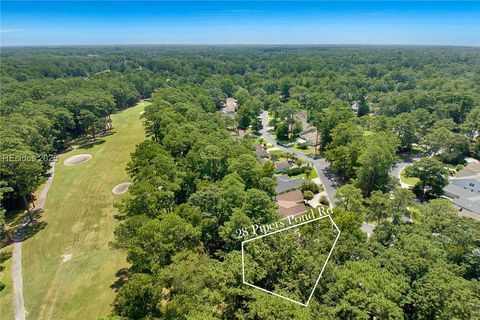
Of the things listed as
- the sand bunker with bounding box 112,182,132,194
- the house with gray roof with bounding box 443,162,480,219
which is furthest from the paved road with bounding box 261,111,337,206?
the sand bunker with bounding box 112,182,132,194

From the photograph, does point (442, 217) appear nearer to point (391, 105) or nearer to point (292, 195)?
point (292, 195)

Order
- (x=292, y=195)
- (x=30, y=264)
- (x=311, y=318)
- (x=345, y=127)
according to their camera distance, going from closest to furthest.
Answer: (x=311, y=318) < (x=30, y=264) < (x=292, y=195) < (x=345, y=127)

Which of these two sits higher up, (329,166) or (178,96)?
(178,96)

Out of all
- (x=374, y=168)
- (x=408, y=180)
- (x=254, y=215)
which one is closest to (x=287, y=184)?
(x=374, y=168)

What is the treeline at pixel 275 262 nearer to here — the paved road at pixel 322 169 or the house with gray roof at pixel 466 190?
the paved road at pixel 322 169

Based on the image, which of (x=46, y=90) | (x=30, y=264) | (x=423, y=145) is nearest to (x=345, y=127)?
(x=423, y=145)

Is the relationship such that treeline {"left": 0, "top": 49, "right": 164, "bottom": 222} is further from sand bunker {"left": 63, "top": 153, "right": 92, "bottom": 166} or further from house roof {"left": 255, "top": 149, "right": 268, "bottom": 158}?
house roof {"left": 255, "top": 149, "right": 268, "bottom": 158}
